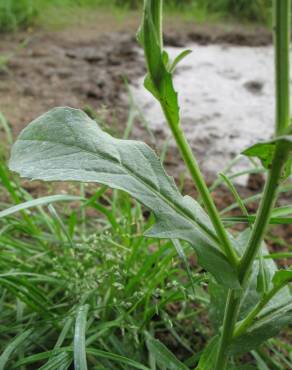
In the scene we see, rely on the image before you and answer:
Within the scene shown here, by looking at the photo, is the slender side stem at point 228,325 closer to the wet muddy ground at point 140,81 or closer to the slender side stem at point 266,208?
the slender side stem at point 266,208

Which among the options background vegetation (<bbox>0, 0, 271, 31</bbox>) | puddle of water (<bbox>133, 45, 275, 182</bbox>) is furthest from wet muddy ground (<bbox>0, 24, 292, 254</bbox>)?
background vegetation (<bbox>0, 0, 271, 31</bbox>)

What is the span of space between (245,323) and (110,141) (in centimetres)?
35

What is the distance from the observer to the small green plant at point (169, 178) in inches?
26.3

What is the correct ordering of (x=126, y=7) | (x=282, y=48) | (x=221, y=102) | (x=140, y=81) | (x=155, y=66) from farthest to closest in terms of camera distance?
1. (x=126, y=7)
2. (x=140, y=81)
3. (x=221, y=102)
4. (x=155, y=66)
5. (x=282, y=48)

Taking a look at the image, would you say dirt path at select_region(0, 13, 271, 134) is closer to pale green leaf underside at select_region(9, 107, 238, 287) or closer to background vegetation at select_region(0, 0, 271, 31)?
background vegetation at select_region(0, 0, 271, 31)

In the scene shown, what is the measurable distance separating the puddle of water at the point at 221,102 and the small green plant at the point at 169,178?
38.7 inches

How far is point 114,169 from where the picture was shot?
0.77 m

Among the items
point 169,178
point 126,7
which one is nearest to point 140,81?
point 126,7

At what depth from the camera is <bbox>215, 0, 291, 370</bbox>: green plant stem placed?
0.57 meters

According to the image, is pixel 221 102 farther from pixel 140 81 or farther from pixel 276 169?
pixel 276 169

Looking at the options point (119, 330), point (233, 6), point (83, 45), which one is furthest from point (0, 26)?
point (119, 330)

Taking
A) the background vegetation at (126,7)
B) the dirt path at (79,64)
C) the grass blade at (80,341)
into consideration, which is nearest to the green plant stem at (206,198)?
the grass blade at (80,341)

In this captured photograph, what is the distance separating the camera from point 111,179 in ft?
2.41

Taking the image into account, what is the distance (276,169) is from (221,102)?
166cm
